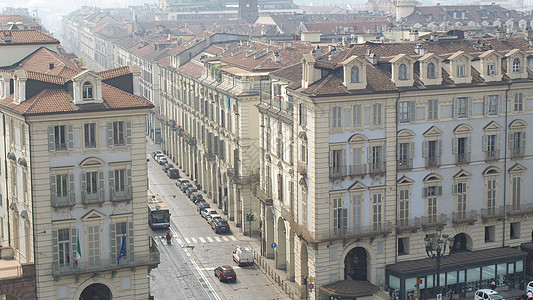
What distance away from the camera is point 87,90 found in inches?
2822

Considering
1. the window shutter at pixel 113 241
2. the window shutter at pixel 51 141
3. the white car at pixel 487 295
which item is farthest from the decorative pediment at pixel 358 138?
the window shutter at pixel 51 141

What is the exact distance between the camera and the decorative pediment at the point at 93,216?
2842 inches

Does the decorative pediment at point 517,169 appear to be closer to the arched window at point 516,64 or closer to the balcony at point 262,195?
the arched window at point 516,64

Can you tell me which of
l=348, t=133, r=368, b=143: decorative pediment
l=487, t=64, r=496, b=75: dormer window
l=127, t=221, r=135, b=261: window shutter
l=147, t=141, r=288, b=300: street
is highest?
l=487, t=64, r=496, b=75: dormer window

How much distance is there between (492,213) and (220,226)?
34.5 m

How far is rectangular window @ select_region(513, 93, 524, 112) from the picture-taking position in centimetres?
9056

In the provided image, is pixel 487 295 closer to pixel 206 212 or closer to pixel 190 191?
pixel 206 212

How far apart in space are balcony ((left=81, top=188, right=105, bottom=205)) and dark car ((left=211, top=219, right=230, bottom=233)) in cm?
3989

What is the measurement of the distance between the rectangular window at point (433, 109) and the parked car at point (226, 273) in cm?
2472

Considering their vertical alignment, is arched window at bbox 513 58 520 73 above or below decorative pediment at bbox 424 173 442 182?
above

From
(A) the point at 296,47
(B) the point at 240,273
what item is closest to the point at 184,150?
(A) the point at 296,47

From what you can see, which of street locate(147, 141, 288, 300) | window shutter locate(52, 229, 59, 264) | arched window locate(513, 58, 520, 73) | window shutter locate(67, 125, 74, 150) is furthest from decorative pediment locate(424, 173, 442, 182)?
window shutter locate(52, 229, 59, 264)

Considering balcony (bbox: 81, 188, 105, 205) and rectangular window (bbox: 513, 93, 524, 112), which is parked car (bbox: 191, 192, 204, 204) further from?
balcony (bbox: 81, 188, 105, 205)

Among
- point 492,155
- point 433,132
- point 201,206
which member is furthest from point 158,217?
point 492,155
